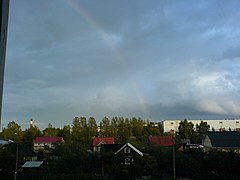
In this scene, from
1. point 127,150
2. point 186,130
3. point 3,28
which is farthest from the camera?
Answer: point 186,130

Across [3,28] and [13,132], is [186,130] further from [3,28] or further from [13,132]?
[3,28]

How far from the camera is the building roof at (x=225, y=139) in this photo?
32013mm

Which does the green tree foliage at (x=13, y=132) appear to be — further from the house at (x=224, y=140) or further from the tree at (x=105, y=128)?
the house at (x=224, y=140)

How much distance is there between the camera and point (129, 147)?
23.9m

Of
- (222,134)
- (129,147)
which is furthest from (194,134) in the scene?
(129,147)

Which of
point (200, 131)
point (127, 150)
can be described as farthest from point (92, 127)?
point (127, 150)

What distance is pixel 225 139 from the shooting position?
32.9m

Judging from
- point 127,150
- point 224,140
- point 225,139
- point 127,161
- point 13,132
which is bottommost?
point 127,161

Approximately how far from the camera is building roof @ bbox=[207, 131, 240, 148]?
32.0 meters

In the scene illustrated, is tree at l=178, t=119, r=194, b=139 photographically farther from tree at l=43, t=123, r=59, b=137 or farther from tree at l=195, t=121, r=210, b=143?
tree at l=43, t=123, r=59, b=137

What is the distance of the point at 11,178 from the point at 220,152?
12658 mm

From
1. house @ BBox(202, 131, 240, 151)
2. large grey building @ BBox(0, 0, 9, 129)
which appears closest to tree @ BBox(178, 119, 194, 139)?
house @ BBox(202, 131, 240, 151)

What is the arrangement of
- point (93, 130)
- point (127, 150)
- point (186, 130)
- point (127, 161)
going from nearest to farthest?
point (127, 161) → point (127, 150) → point (93, 130) → point (186, 130)

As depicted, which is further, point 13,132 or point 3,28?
point 13,132
